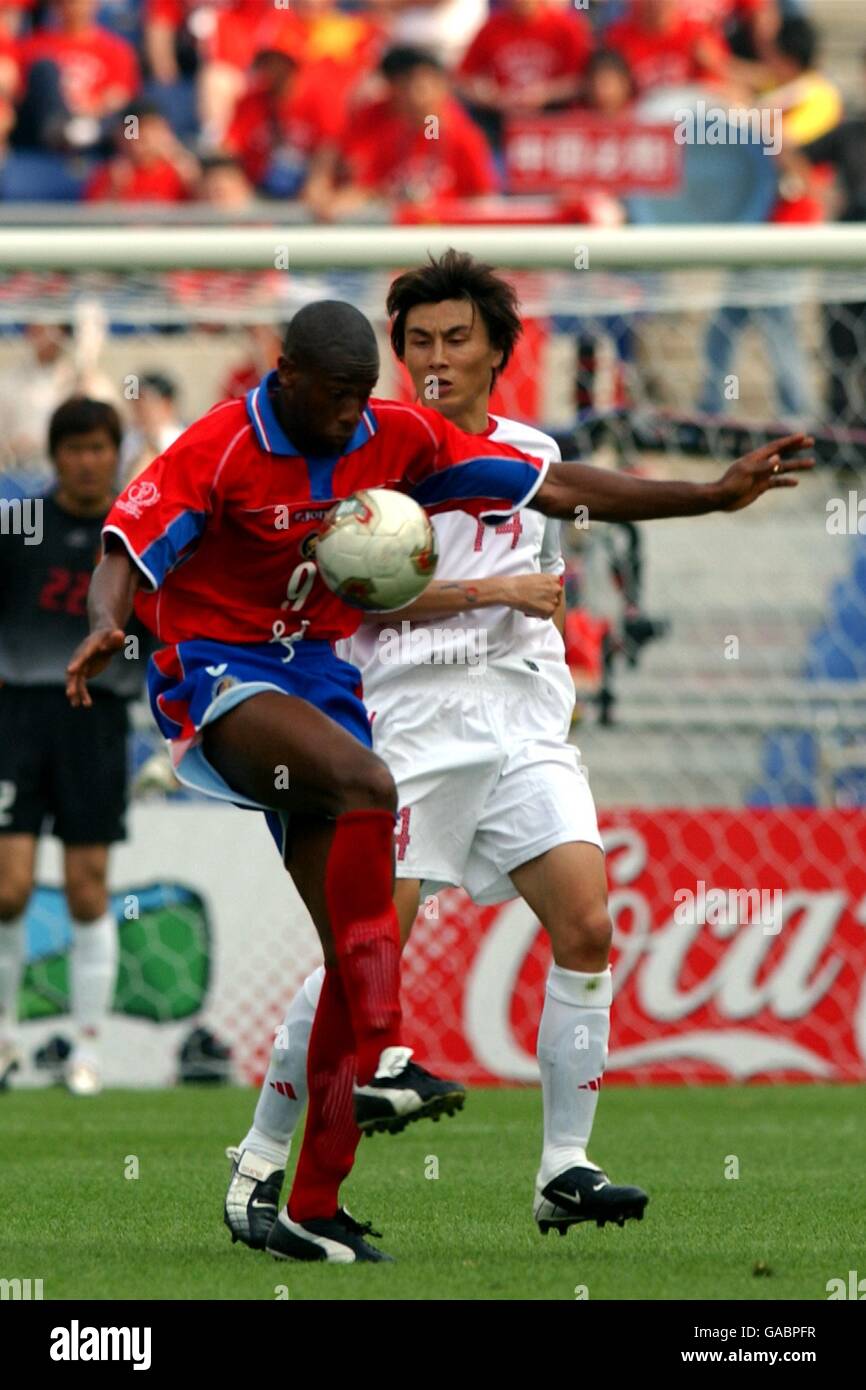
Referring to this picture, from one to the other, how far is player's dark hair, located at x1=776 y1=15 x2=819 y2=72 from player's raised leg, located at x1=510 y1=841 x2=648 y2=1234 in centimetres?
1200

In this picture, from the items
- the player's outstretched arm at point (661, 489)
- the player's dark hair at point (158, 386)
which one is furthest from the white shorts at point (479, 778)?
the player's dark hair at point (158, 386)

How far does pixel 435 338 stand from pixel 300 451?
3.37 ft

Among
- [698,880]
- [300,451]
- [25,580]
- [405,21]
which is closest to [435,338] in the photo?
[300,451]

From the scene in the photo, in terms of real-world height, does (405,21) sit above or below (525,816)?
above

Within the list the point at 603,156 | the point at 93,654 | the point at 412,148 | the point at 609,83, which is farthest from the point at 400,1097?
the point at 609,83

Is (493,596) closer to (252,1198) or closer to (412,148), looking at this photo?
(252,1198)

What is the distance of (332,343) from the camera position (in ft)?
16.4

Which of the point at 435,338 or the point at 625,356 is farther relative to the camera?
the point at 625,356

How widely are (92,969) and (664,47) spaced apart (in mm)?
9695

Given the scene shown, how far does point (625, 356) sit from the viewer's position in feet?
40.7

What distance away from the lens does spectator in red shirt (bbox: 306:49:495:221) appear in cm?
1505

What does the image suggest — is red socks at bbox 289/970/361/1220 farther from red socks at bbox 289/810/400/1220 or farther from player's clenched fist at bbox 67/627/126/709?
player's clenched fist at bbox 67/627/126/709
